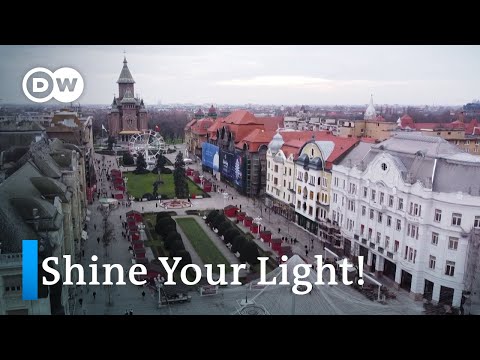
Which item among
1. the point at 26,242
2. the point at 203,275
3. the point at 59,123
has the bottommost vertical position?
the point at 203,275

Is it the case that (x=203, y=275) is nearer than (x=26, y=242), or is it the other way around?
(x=26, y=242)

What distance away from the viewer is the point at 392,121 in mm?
34312

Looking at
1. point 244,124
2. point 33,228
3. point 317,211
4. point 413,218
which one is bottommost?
point 317,211

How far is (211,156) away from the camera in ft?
122

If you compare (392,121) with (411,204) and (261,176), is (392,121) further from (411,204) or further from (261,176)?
(411,204)

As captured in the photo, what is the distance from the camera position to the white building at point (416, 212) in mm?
15132

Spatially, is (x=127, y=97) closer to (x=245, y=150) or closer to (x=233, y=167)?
(x=233, y=167)

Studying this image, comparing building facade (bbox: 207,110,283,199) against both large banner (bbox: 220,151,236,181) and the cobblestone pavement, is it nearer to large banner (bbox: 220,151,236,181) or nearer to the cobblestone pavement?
large banner (bbox: 220,151,236,181)

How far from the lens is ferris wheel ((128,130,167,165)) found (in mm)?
40188

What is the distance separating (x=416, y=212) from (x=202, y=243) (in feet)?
29.9

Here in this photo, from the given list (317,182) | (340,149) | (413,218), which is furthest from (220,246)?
(413,218)
